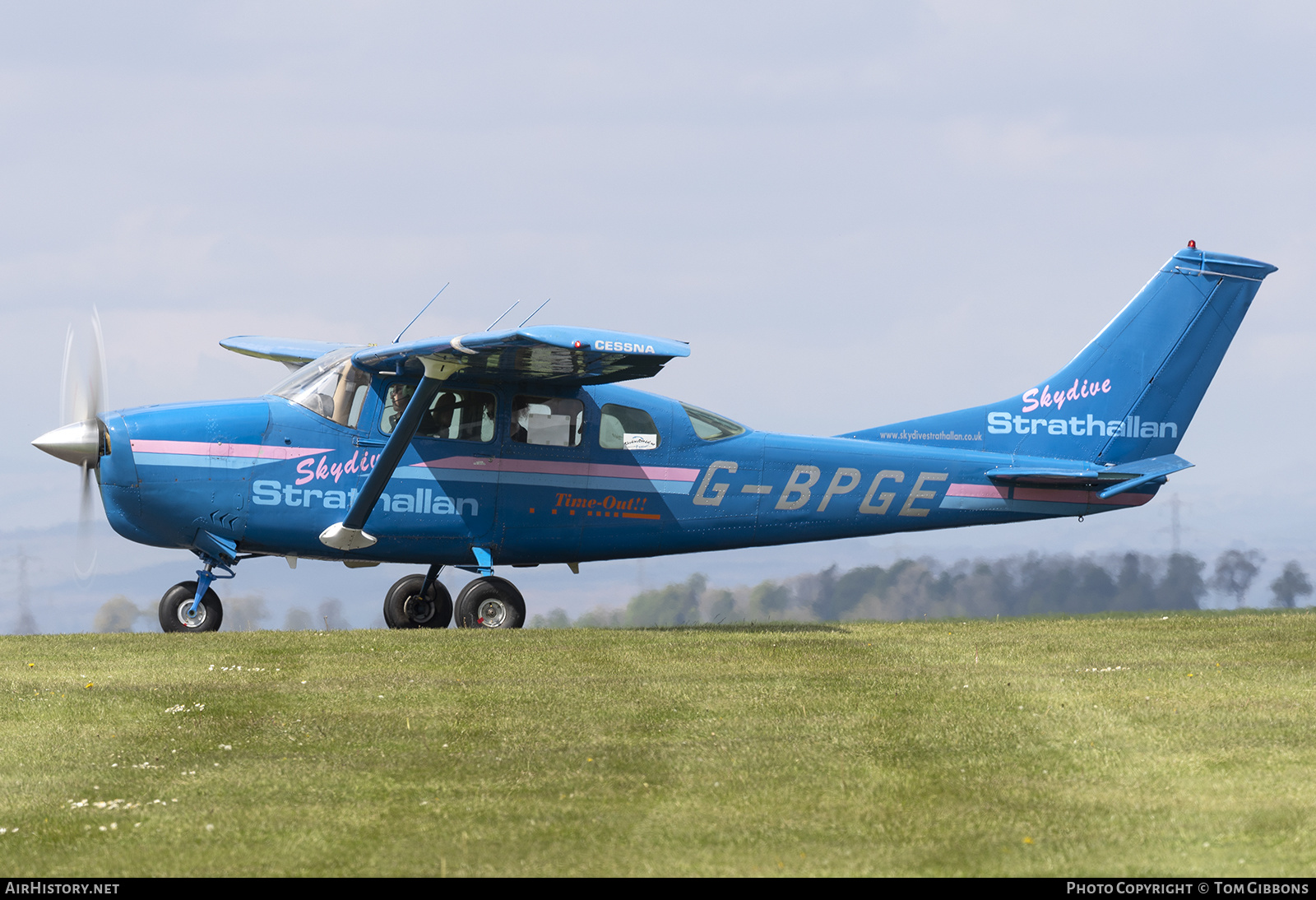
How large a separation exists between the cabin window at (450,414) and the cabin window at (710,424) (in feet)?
8.75

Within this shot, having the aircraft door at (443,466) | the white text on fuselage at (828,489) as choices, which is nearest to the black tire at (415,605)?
the aircraft door at (443,466)

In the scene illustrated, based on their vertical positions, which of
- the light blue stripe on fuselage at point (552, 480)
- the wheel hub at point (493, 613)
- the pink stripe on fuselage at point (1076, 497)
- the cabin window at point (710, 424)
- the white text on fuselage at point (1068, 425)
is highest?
the white text on fuselage at point (1068, 425)

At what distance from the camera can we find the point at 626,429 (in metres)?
17.8

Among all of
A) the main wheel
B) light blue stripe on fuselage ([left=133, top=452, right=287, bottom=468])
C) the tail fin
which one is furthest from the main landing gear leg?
the tail fin

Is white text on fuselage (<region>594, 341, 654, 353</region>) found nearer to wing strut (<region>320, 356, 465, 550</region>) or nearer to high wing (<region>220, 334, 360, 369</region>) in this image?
wing strut (<region>320, 356, 465, 550</region>)

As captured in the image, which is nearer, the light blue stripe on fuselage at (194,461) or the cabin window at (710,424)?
the light blue stripe on fuselage at (194,461)

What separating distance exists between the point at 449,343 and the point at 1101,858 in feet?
32.7

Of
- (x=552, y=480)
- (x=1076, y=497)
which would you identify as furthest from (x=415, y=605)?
(x=1076, y=497)

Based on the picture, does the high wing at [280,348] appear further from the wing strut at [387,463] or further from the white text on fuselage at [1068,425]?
the white text on fuselage at [1068,425]

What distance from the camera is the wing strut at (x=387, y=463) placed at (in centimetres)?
1603

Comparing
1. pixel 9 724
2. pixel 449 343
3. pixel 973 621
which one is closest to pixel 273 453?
pixel 449 343

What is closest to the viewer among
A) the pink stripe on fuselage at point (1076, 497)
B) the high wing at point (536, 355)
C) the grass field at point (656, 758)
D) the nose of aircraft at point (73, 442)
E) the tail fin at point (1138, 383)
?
the grass field at point (656, 758)

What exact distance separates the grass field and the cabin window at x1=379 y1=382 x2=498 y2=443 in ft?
9.78
